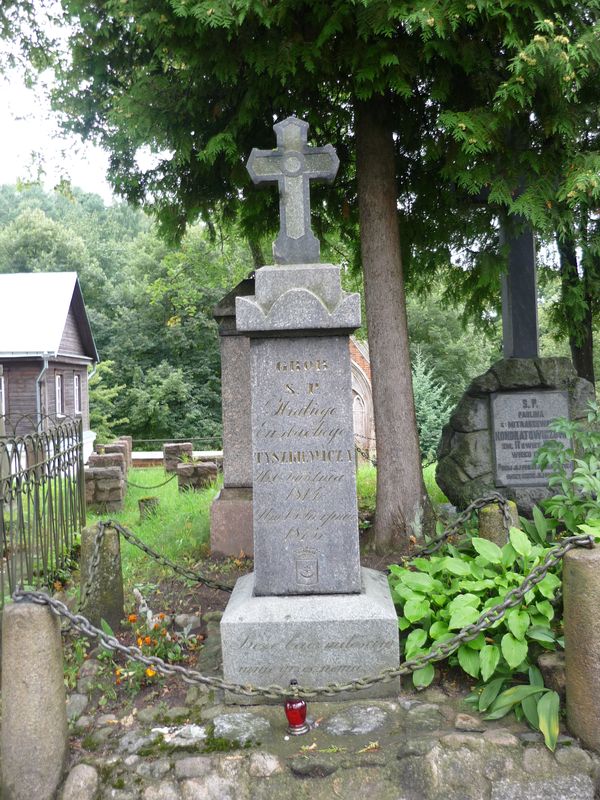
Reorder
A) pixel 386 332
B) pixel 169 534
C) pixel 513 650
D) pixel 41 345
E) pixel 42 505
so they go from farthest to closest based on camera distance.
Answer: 1. pixel 41 345
2. pixel 169 534
3. pixel 386 332
4. pixel 42 505
5. pixel 513 650

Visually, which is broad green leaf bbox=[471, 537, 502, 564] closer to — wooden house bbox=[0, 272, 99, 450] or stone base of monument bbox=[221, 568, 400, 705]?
stone base of monument bbox=[221, 568, 400, 705]

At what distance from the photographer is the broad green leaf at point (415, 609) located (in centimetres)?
347

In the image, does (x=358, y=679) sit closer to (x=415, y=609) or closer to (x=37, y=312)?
(x=415, y=609)

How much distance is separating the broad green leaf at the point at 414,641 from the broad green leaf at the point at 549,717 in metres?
0.65

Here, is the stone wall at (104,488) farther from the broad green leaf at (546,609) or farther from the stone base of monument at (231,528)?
the broad green leaf at (546,609)

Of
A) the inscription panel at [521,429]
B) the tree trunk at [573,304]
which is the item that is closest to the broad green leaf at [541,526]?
the inscription panel at [521,429]

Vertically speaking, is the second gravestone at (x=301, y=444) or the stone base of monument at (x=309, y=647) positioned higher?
the second gravestone at (x=301, y=444)

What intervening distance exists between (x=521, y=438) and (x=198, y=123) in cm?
437

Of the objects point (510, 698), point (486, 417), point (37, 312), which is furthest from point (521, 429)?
point (37, 312)

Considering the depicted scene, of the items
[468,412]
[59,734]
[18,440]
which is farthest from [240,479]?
[59,734]

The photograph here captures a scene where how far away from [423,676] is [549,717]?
2.20 ft

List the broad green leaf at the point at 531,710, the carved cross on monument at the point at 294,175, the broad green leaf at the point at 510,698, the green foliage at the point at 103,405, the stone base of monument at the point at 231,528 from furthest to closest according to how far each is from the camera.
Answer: the green foliage at the point at 103,405
the stone base of monument at the point at 231,528
the carved cross on monument at the point at 294,175
the broad green leaf at the point at 510,698
the broad green leaf at the point at 531,710

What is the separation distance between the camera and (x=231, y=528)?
19.6 feet

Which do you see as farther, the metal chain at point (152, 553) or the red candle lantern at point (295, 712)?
the metal chain at point (152, 553)
